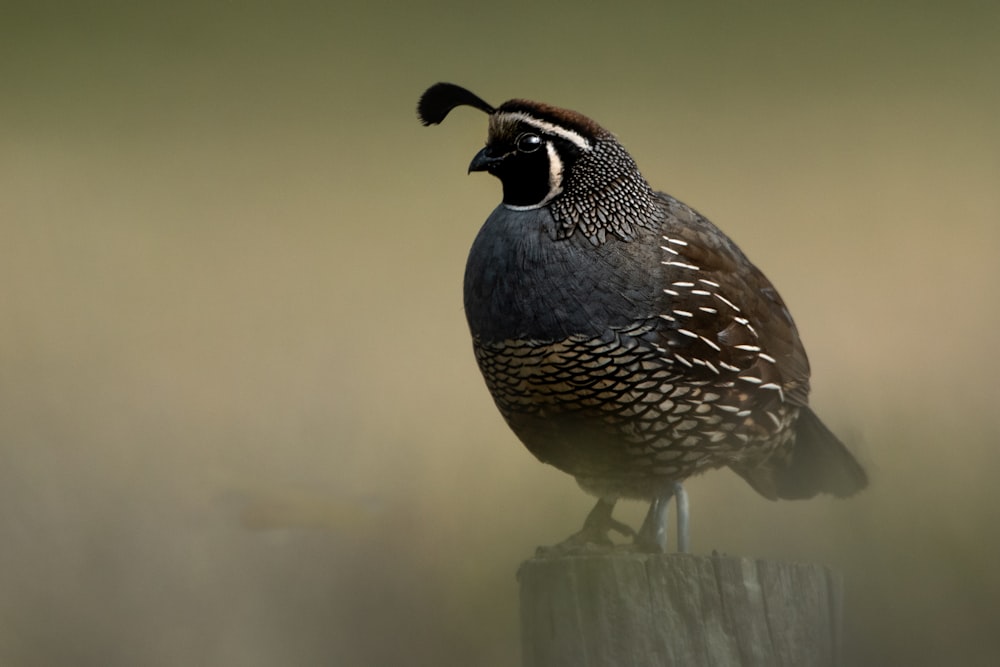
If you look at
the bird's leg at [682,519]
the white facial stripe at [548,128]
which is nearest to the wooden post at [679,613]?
the bird's leg at [682,519]

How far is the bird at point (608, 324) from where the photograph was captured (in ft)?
7.57

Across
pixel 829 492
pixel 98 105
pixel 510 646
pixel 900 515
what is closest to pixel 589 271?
pixel 829 492

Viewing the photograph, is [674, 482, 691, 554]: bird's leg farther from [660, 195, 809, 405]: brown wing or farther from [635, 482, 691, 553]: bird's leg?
[660, 195, 809, 405]: brown wing

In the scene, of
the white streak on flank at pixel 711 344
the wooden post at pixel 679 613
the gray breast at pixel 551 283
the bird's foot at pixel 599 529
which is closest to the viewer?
the wooden post at pixel 679 613


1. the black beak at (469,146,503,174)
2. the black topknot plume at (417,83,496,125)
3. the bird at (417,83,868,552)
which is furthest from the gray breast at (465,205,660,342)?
the black topknot plume at (417,83,496,125)

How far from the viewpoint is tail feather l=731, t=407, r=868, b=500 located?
2.70m

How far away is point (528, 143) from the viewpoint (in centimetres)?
238

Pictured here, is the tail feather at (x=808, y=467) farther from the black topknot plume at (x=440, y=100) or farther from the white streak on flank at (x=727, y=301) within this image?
the black topknot plume at (x=440, y=100)

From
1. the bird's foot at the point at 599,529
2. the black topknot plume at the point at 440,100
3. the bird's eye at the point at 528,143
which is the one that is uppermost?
the black topknot plume at the point at 440,100

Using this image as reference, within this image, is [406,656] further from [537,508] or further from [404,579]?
[537,508]

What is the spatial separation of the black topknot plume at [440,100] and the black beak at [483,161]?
142mm

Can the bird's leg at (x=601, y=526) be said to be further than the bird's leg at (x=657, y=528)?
Yes

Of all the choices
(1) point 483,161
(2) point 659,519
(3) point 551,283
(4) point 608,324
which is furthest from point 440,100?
(2) point 659,519

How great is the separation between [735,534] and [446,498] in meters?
0.60
